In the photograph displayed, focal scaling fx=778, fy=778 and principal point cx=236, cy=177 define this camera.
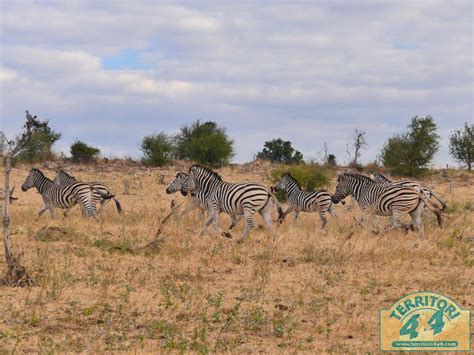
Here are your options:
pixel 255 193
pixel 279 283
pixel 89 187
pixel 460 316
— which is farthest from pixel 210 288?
pixel 89 187

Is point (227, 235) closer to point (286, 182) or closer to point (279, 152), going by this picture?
point (286, 182)

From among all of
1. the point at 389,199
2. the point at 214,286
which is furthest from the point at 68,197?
the point at 214,286

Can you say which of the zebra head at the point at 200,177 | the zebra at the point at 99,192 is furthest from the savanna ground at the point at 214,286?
the zebra at the point at 99,192

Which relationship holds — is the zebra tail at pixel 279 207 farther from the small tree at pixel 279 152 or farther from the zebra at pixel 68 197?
the small tree at pixel 279 152

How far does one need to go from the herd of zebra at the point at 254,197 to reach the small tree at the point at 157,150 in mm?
14359

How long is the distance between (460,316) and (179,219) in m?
8.98

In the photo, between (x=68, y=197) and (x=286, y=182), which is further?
(x=286, y=182)

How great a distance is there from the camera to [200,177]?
1619 centimetres

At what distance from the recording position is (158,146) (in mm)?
33500

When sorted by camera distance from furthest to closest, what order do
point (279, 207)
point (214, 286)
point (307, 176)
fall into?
point (307, 176) < point (279, 207) < point (214, 286)

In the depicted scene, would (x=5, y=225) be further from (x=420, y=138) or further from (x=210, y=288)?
(x=420, y=138)

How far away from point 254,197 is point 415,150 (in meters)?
17.6

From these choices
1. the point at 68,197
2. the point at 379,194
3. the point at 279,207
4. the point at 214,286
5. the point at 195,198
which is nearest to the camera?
the point at 214,286

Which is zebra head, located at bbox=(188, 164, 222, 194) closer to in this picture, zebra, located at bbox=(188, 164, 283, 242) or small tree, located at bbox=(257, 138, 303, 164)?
zebra, located at bbox=(188, 164, 283, 242)
